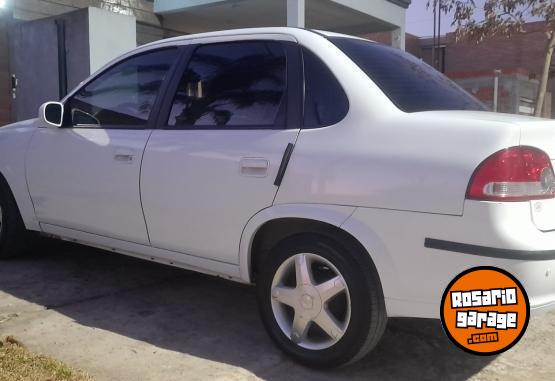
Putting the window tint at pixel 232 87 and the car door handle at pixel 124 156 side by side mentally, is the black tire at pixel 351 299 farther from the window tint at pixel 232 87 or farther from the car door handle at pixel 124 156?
the car door handle at pixel 124 156

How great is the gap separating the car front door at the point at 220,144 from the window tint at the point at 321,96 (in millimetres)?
62

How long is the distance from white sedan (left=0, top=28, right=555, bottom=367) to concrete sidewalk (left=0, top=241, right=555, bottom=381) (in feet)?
1.07

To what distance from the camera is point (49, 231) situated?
14.6 ft

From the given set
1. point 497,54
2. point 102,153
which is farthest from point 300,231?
point 497,54

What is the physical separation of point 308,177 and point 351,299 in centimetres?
62

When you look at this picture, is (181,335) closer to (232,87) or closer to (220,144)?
(220,144)

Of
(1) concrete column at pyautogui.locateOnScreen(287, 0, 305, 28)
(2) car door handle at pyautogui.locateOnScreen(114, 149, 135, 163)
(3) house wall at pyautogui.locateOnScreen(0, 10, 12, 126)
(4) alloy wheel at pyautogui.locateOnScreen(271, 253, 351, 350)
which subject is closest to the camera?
(4) alloy wheel at pyautogui.locateOnScreen(271, 253, 351, 350)

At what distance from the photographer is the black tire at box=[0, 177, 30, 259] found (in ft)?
15.6

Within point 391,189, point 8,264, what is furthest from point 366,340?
point 8,264

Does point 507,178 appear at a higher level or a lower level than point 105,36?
lower

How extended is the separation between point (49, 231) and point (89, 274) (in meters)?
0.50

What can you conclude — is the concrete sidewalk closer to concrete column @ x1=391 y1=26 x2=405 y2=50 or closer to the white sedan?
the white sedan

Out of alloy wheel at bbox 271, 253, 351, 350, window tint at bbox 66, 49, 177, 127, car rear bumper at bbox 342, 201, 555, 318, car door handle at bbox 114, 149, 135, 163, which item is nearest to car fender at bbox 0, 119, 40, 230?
window tint at bbox 66, 49, 177, 127

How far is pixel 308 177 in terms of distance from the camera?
2.91 metres
